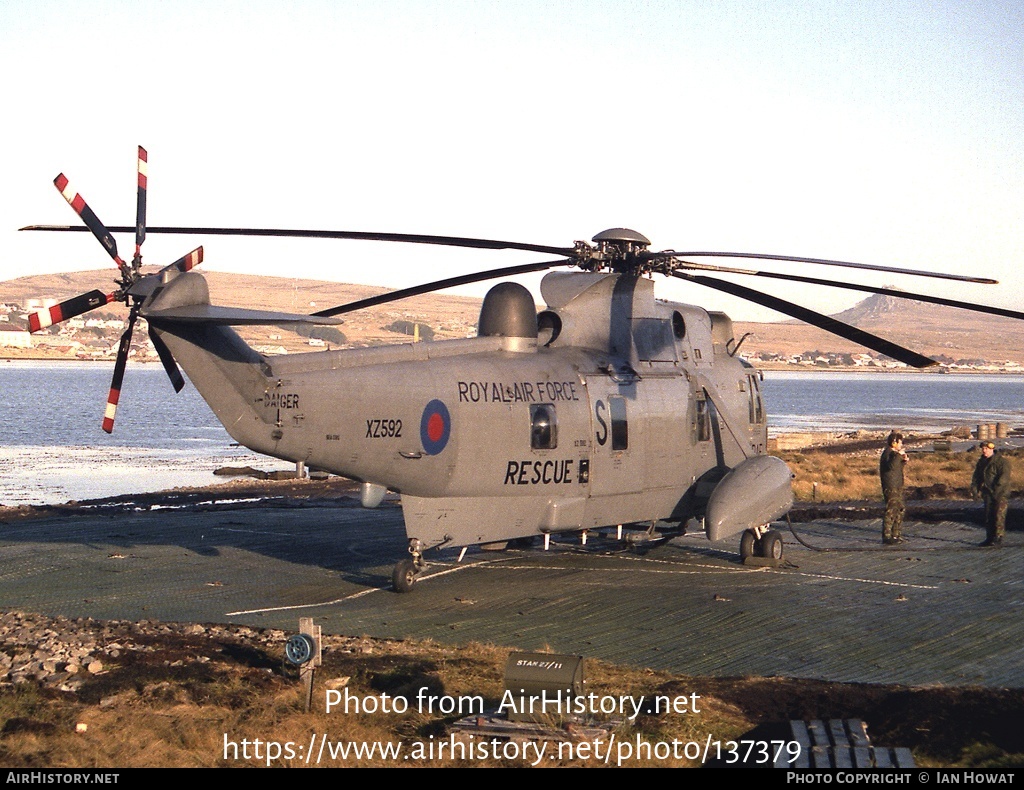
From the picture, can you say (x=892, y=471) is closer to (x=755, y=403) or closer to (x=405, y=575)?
(x=755, y=403)

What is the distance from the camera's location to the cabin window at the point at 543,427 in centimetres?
1777

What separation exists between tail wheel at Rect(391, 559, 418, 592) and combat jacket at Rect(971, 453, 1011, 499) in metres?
12.0

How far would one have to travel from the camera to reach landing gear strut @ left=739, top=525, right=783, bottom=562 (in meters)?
20.5

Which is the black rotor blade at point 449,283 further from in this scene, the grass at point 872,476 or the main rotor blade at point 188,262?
the grass at point 872,476

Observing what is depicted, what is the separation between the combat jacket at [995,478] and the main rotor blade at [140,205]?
16528mm

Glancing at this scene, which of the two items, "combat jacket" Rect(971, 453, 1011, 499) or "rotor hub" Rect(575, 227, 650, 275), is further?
"combat jacket" Rect(971, 453, 1011, 499)

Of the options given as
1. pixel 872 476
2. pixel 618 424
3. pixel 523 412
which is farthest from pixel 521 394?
pixel 872 476

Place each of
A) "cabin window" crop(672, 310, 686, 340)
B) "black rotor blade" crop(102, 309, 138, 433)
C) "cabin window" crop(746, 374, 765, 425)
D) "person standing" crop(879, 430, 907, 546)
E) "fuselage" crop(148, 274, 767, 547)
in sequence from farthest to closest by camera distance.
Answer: "cabin window" crop(746, 374, 765, 425) → "person standing" crop(879, 430, 907, 546) → "cabin window" crop(672, 310, 686, 340) → "fuselage" crop(148, 274, 767, 547) → "black rotor blade" crop(102, 309, 138, 433)

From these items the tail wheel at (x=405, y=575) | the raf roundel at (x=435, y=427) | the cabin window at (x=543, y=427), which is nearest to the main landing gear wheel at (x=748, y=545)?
the cabin window at (x=543, y=427)

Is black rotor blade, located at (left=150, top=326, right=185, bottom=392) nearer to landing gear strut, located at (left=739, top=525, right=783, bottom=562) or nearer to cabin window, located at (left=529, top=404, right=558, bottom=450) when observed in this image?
cabin window, located at (left=529, top=404, right=558, bottom=450)

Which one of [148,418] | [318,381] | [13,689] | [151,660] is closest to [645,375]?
[318,381]

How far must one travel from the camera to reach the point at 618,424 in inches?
756

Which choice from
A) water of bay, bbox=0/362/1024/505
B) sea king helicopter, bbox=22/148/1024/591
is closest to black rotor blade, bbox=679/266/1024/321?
sea king helicopter, bbox=22/148/1024/591

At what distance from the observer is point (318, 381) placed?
15.8 m
